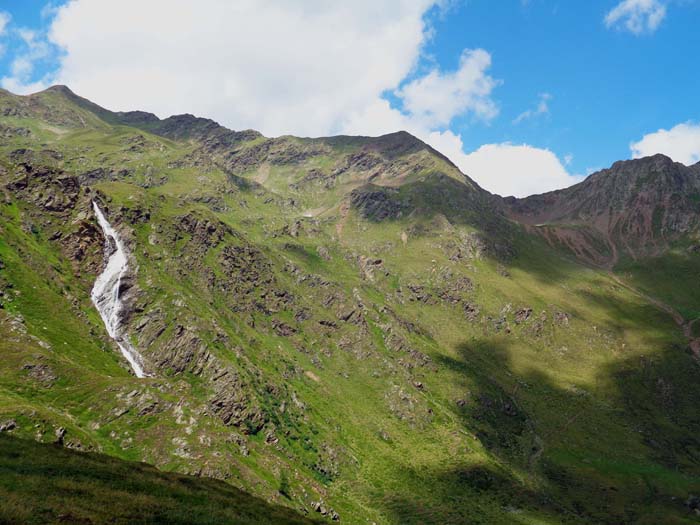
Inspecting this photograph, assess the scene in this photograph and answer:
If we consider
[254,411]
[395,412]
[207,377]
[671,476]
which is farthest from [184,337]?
[671,476]

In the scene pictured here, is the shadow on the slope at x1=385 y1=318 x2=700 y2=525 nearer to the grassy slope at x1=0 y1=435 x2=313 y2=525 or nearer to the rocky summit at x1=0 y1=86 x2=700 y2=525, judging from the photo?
the rocky summit at x1=0 y1=86 x2=700 y2=525

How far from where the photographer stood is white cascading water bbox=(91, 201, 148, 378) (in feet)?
366

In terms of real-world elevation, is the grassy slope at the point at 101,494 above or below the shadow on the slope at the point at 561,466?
above

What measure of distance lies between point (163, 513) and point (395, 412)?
132089mm

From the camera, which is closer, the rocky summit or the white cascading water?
the rocky summit

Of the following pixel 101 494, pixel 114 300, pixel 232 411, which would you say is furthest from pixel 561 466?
pixel 101 494

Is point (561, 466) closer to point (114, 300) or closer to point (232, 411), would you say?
point (232, 411)

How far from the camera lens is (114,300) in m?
122

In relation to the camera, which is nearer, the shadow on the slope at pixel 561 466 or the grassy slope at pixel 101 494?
the grassy slope at pixel 101 494

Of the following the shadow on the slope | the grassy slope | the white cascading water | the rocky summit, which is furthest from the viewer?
the shadow on the slope

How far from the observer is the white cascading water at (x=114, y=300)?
11162cm

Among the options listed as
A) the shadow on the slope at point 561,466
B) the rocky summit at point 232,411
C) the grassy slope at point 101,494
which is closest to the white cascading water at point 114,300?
the rocky summit at point 232,411

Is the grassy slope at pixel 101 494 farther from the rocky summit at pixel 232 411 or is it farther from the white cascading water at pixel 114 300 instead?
the white cascading water at pixel 114 300

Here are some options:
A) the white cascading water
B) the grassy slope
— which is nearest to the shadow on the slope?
the grassy slope
